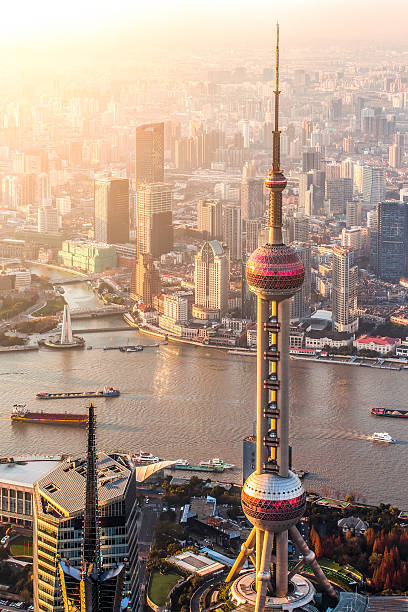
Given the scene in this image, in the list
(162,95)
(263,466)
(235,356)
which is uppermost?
(162,95)

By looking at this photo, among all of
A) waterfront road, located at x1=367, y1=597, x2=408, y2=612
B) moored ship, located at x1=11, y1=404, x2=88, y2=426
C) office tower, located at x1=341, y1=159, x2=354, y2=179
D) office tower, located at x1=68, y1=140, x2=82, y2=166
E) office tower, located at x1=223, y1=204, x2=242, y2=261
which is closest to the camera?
waterfront road, located at x1=367, y1=597, x2=408, y2=612

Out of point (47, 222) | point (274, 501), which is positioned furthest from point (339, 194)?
point (274, 501)

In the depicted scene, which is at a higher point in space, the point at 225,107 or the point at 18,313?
the point at 225,107

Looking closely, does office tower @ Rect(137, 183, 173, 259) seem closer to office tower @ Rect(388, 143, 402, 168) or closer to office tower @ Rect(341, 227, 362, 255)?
office tower @ Rect(341, 227, 362, 255)

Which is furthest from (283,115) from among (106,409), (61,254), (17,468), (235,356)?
(17,468)

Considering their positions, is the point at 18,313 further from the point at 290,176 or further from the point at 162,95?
the point at 162,95

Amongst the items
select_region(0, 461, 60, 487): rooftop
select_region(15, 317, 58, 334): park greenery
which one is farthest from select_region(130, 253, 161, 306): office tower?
select_region(0, 461, 60, 487): rooftop

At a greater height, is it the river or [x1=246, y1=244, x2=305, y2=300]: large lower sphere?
[x1=246, y1=244, x2=305, y2=300]: large lower sphere
